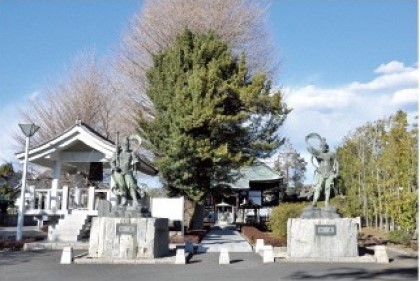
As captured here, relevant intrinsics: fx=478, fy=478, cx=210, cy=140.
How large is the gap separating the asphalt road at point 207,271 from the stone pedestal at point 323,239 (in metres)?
1.10

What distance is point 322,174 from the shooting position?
50.0ft

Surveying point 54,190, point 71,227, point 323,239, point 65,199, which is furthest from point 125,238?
point 54,190

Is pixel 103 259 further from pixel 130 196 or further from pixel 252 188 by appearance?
pixel 252 188

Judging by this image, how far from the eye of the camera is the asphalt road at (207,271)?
409 inches

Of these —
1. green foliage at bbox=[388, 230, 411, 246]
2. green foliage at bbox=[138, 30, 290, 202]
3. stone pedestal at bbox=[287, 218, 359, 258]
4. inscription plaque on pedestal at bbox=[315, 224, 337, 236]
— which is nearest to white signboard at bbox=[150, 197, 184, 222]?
green foliage at bbox=[138, 30, 290, 202]

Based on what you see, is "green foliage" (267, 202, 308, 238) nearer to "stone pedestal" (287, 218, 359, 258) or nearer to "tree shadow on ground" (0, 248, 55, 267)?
"stone pedestal" (287, 218, 359, 258)

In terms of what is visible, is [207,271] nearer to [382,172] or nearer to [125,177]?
[125,177]

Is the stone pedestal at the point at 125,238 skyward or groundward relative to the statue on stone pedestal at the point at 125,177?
groundward

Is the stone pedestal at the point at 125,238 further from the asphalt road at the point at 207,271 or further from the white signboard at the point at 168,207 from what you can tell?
the white signboard at the point at 168,207

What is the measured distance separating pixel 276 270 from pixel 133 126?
19.0 metres

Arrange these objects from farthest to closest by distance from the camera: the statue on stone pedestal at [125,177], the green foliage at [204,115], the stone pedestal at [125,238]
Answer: the green foliage at [204,115], the statue on stone pedestal at [125,177], the stone pedestal at [125,238]

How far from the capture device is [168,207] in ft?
68.7

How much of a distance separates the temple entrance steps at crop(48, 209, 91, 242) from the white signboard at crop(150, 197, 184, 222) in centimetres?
284

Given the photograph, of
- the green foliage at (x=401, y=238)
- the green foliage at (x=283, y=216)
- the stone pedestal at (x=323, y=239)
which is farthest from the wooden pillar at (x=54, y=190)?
the green foliage at (x=401, y=238)
